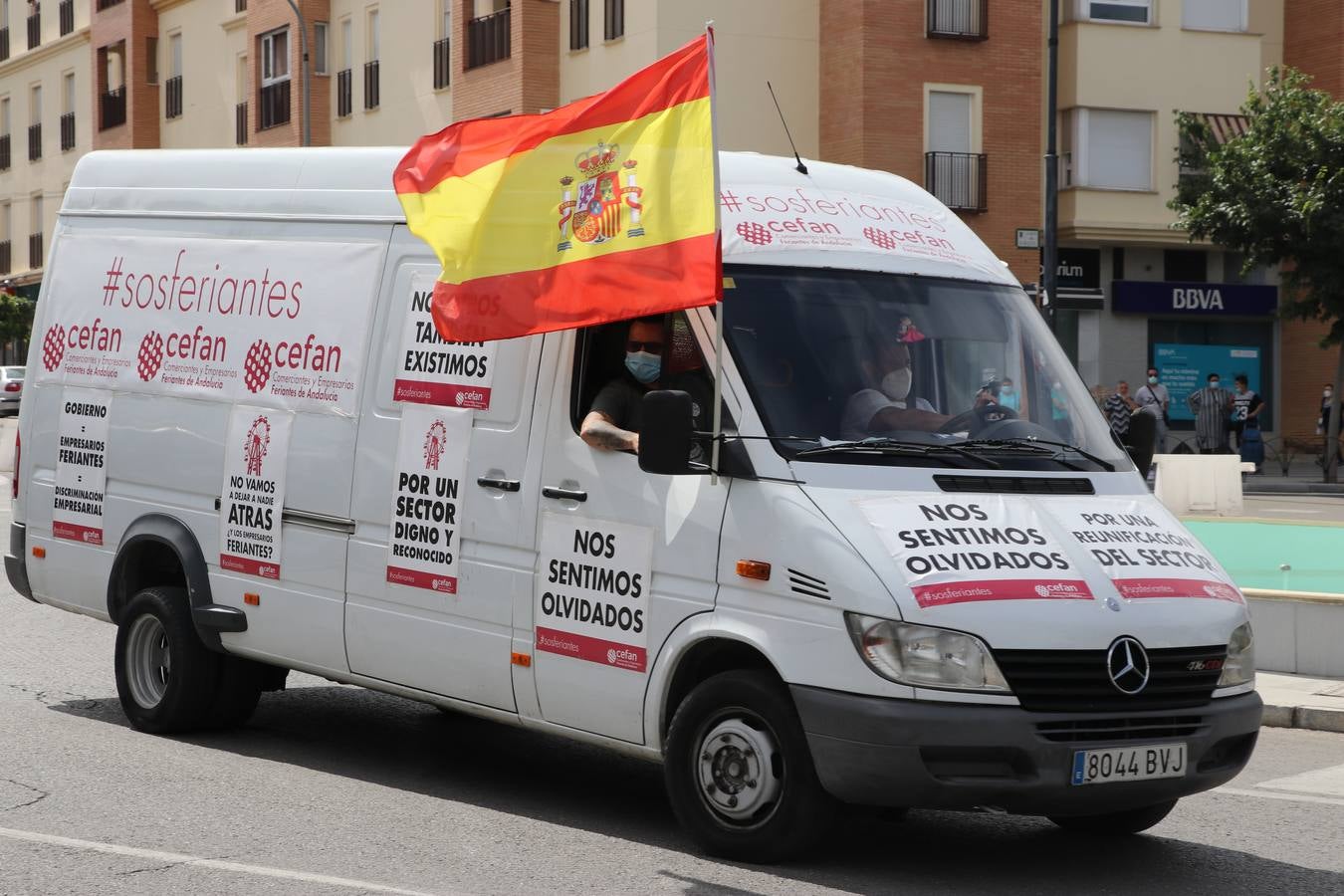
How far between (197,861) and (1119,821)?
328 cm

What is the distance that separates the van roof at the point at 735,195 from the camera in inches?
275

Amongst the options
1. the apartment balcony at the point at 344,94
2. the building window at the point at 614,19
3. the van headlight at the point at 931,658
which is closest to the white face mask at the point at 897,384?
the van headlight at the point at 931,658

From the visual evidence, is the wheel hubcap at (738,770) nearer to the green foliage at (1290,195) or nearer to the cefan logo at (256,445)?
the cefan logo at (256,445)

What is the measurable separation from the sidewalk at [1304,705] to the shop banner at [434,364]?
4.50 metres

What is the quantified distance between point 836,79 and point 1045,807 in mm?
29448

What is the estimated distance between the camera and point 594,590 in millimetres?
6832

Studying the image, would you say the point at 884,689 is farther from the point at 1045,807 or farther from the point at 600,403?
the point at 600,403

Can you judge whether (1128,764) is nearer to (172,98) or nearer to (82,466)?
(82,466)

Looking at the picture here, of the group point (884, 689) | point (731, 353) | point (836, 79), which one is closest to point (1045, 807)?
point (884, 689)

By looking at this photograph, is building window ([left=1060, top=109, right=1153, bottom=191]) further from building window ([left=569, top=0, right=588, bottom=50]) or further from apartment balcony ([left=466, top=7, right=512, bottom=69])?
apartment balcony ([left=466, top=7, right=512, bottom=69])

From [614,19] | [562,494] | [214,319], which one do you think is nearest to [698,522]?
[562,494]

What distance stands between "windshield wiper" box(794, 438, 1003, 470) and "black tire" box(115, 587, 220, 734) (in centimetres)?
364

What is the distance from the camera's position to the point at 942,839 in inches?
276

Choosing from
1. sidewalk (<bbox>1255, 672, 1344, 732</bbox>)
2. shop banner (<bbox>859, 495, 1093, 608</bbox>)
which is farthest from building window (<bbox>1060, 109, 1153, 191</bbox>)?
shop banner (<bbox>859, 495, 1093, 608</bbox>)
